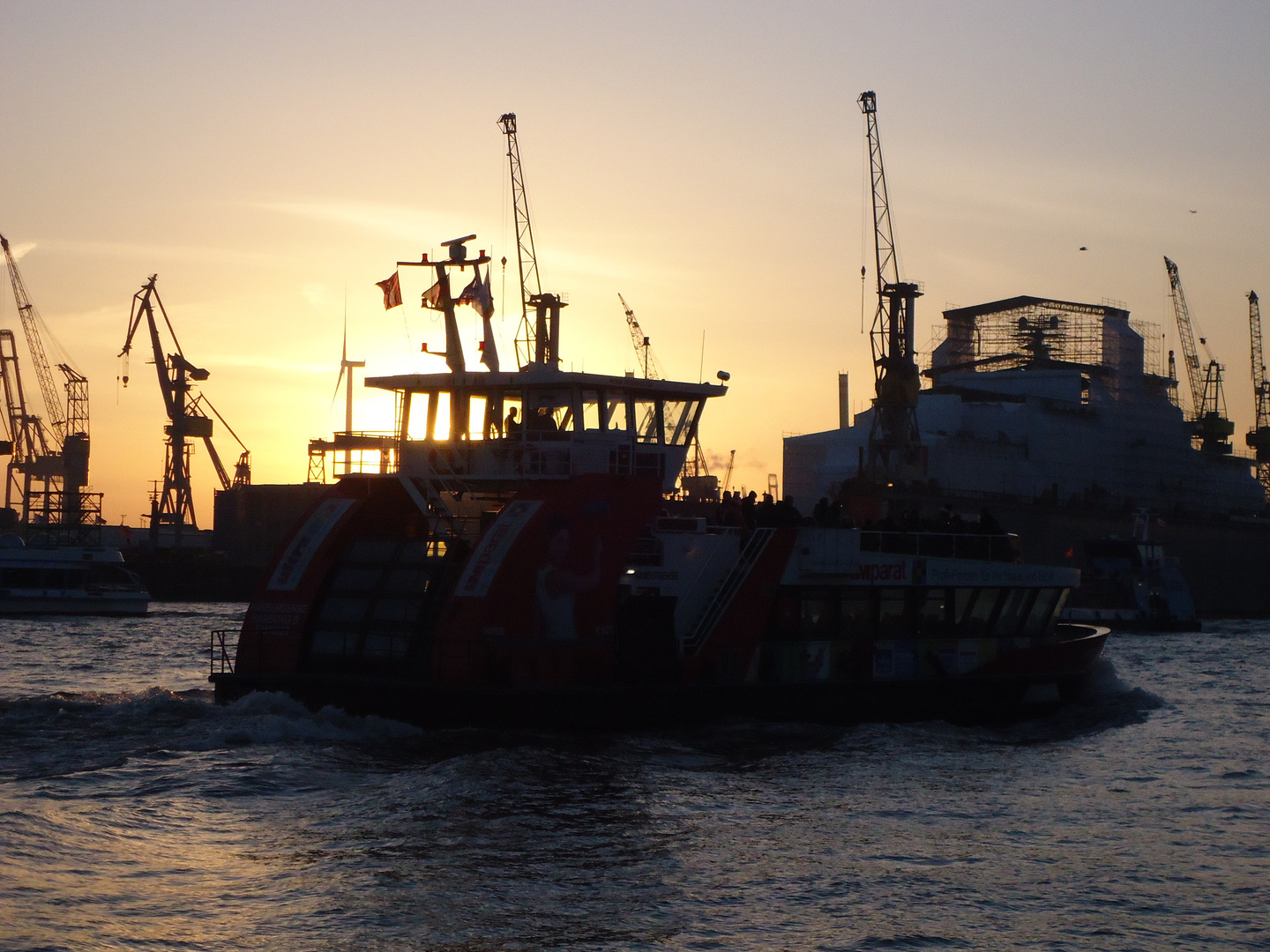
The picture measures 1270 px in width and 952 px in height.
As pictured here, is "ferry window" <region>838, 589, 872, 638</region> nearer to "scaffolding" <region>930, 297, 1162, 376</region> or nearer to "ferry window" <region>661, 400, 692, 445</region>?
"ferry window" <region>661, 400, 692, 445</region>

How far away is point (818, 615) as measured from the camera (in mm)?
25016

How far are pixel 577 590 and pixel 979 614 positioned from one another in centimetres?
916

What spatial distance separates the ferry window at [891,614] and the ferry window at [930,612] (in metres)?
0.36

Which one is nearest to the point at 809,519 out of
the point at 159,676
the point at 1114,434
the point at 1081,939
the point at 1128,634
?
the point at 1081,939

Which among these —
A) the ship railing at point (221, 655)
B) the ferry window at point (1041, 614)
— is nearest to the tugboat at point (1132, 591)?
the ship railing at point (221, 655)

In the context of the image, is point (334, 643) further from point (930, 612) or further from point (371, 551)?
point (930, 612)

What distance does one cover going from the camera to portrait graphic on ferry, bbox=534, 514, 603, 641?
21.7m

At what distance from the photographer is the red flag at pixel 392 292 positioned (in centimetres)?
2706

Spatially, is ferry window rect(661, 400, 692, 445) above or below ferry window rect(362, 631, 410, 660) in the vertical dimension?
above

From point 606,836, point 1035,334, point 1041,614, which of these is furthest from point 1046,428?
point 606,836

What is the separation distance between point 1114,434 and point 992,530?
103 metres

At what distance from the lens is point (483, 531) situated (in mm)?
22219

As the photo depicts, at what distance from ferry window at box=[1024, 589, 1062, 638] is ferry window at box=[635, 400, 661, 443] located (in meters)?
8.88

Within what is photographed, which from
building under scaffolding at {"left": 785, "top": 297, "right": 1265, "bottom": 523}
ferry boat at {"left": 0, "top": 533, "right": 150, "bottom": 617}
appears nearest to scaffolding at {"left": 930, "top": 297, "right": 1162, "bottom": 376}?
building under scaffolding at {"left": 785, "top": 297, "right": 1265, "bottom": 523}
